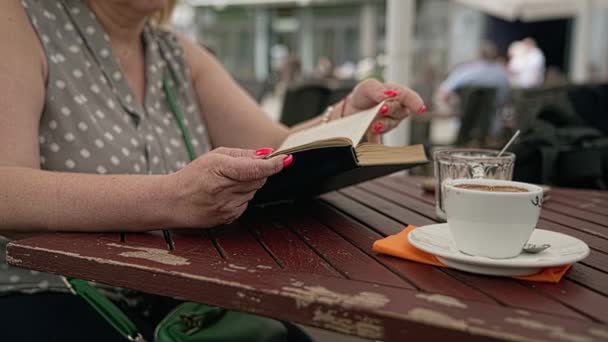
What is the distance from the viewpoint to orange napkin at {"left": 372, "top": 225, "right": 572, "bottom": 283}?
0.66m

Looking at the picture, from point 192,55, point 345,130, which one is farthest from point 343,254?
point 192,55

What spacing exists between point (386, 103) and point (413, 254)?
1.60 ft

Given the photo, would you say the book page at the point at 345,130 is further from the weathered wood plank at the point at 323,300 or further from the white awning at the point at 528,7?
the white awning at the point at 528,7

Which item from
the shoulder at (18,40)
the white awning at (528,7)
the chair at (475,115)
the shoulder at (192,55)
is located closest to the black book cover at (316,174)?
the shoulder at (18,40)

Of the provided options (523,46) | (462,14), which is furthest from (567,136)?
(462,14)

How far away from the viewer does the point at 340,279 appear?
2.14ft

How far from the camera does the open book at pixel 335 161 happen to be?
2.57ft

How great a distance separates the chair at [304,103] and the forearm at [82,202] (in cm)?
188

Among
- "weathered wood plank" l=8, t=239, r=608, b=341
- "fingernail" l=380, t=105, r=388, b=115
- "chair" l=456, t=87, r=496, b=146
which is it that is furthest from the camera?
"chair" l=456, t=87, r=496, b=146

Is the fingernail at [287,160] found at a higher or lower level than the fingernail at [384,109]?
lower

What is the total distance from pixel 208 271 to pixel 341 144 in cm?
22

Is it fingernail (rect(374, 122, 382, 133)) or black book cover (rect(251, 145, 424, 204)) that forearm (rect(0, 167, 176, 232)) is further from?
fingernail (rect(374, 122, 382, 133))

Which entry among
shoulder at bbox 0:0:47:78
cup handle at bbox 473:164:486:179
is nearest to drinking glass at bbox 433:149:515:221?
cup handle at bbox 473:164:486:179

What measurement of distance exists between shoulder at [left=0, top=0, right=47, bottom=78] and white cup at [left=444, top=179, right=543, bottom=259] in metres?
0.74
